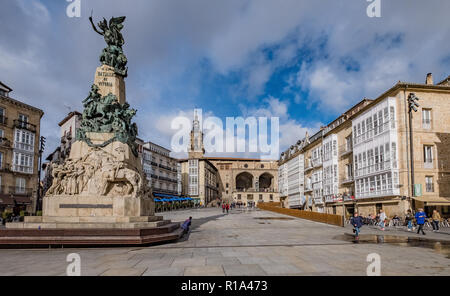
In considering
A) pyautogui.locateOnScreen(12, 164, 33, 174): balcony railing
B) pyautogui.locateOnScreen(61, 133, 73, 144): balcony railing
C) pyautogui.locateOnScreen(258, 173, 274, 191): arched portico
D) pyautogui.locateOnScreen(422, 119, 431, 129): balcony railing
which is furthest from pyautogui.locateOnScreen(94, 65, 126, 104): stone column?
pyautogui.locateOnScreen(258, 173, 274, 191): arched portico

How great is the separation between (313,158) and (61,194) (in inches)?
1612

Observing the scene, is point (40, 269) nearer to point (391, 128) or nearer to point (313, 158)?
point (391, 128)

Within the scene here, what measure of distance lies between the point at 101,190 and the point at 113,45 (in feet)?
27.4

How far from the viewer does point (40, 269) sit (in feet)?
24.5

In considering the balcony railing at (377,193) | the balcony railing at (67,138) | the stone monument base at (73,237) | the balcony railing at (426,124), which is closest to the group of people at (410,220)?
the balcony railing at (377,193)

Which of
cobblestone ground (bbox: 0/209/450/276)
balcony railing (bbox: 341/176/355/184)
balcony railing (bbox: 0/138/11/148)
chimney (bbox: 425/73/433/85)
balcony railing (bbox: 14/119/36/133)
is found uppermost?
chimney (bbox: 425/73/433/85)

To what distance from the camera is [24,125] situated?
40.4 metres

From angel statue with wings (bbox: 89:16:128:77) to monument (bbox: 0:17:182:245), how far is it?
0.06 m

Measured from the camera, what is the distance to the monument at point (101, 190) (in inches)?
434

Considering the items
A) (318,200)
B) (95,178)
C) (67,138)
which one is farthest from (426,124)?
(67,138)

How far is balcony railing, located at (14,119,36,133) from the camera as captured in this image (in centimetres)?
3894

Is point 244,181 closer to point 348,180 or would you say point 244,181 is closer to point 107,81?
point 348,180

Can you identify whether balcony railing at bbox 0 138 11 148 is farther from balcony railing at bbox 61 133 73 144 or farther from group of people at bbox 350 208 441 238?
group of people at bbox 350 208 441 238
